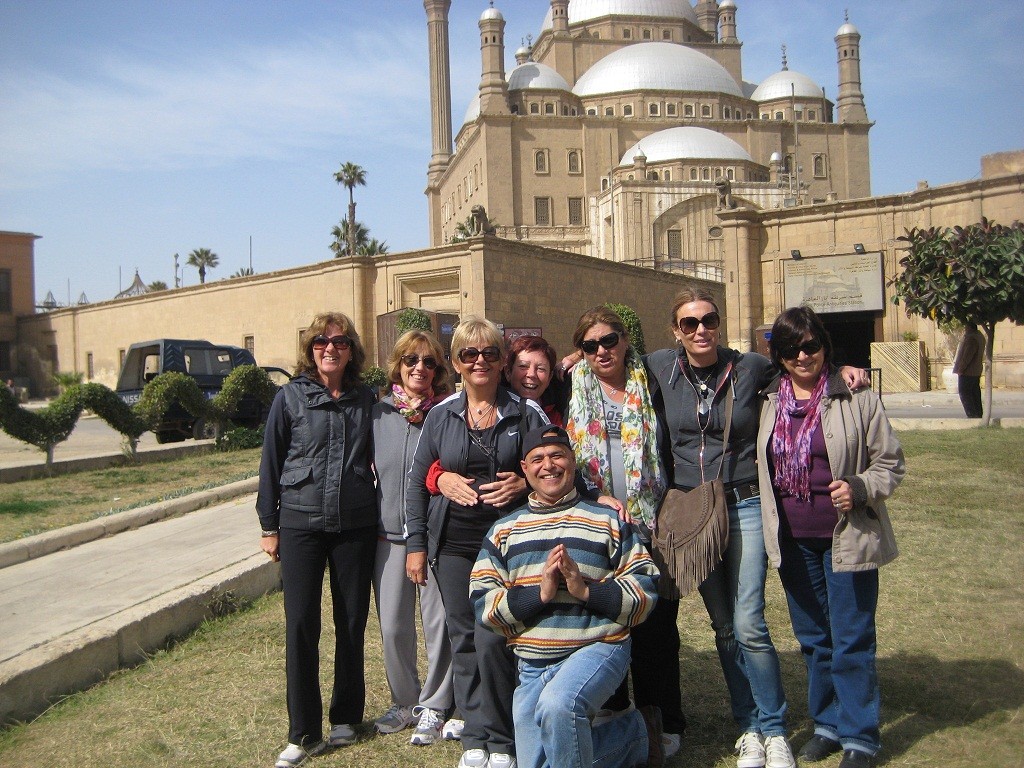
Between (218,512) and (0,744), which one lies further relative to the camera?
(218,512)

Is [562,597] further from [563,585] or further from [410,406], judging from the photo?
[410,406]

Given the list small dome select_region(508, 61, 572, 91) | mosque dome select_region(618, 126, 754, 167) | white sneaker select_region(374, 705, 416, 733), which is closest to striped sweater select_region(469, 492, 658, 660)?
white sneaker select_region(374, 705, 416, 733)

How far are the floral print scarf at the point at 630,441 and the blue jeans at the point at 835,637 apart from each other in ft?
1.92

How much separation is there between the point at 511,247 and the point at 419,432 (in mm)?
19775

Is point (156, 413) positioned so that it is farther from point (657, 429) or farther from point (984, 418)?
point (984, 418)

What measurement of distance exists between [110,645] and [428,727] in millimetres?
1848

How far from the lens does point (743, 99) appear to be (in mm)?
63188

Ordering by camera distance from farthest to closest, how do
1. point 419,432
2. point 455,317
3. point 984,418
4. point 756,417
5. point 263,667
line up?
point 455,317 < point 984,418 < point 263,667 < point 419,432 < point 756,417

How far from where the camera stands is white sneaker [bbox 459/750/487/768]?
133 inches

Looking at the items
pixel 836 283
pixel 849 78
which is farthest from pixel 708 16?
pixel 836 283

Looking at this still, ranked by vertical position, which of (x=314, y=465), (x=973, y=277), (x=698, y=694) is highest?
(x=973, y=277)

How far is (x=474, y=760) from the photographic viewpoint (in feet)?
11.2

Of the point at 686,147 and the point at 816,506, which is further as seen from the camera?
the point at 686,147

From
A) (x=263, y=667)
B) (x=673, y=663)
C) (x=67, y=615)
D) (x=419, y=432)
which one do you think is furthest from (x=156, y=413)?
(x=673, y=663)
